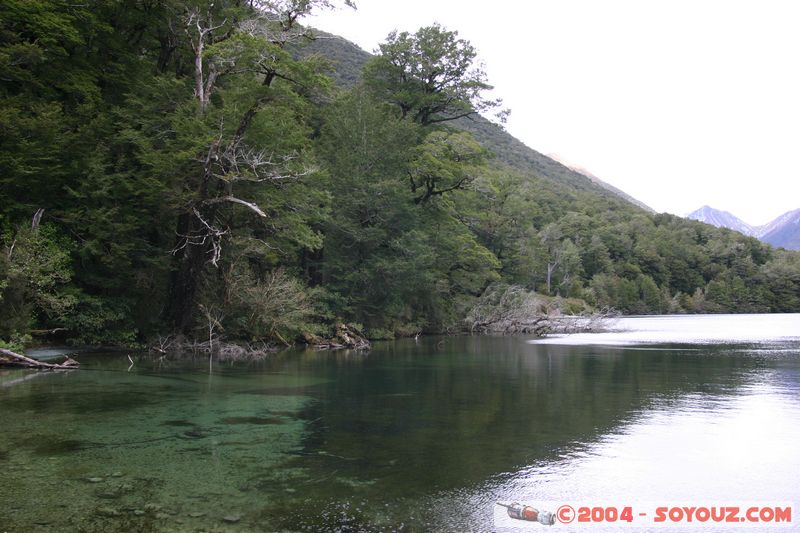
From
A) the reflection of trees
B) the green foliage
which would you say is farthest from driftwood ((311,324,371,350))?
the green foliage

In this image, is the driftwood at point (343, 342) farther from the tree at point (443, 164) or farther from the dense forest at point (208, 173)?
the tree at point (443, 164)

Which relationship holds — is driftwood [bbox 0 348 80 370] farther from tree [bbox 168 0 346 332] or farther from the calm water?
tree [bbox 168 0 346 332]

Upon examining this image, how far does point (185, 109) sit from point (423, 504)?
21447 millimetres

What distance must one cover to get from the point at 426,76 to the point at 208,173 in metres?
21.5

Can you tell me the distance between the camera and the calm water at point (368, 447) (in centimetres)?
662

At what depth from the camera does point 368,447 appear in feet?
30.8

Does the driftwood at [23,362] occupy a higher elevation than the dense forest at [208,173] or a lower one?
lower

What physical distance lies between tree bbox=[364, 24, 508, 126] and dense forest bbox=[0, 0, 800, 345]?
135 millimetres

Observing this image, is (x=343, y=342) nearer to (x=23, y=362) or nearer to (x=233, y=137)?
(x=233, y=137)

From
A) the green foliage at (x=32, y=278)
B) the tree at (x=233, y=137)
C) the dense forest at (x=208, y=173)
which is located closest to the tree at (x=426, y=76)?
the dense forest at (x=208, y=173)

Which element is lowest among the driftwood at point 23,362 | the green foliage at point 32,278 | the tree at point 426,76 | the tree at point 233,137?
the driftwood at point 23,362

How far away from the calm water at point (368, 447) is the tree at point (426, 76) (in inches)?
992

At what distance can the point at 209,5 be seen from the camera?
26.1 metres

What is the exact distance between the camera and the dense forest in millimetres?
22422
